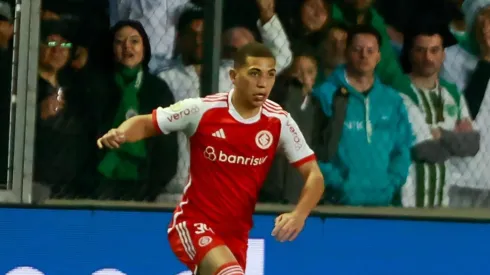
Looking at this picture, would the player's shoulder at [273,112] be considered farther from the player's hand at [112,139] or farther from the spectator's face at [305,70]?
the spectator's face at [305,70]

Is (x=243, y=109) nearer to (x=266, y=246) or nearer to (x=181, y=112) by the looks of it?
(x=181, y=112)

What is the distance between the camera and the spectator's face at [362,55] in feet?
18.2

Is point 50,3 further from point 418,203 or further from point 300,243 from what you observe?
point 418,203

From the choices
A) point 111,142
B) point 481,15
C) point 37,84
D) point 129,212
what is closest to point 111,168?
point 129,212

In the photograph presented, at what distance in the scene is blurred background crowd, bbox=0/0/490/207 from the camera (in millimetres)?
5312

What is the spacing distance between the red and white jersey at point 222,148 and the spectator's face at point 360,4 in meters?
1.48

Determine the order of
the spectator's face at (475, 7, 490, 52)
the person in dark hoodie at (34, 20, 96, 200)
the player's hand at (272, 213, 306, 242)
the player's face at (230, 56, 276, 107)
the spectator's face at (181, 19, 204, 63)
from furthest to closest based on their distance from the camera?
the spectator's face at (475, 7, 490, 52) < the spectator's face at (181, 19, 204, 63) < the person in dark hoodie at (34, 20, 96, 200) < the player's face at (230, 56, 276, 107) < the player's hand at (272, 213, 306, 242)

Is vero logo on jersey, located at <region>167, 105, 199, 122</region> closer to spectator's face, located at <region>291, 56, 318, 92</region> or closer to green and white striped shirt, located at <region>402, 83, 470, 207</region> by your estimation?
spectator's face, located at <region>291, 56, 318, 92</region>

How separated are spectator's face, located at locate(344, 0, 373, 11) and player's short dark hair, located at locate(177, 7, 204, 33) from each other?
3.01ft

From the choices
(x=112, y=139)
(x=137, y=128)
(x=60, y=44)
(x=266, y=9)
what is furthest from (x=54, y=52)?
(x=112, y=139)

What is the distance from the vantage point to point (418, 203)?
218 inches

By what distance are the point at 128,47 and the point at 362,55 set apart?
54.7 inches

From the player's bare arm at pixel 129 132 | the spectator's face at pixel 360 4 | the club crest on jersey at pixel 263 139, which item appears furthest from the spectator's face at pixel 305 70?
the player's bare arm at pixel 129 132

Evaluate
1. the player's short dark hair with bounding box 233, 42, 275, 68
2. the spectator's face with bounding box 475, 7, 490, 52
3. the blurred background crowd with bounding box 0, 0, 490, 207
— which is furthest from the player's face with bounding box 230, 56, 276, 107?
the spectator's face with bounding box 475, 7, 490, 52
